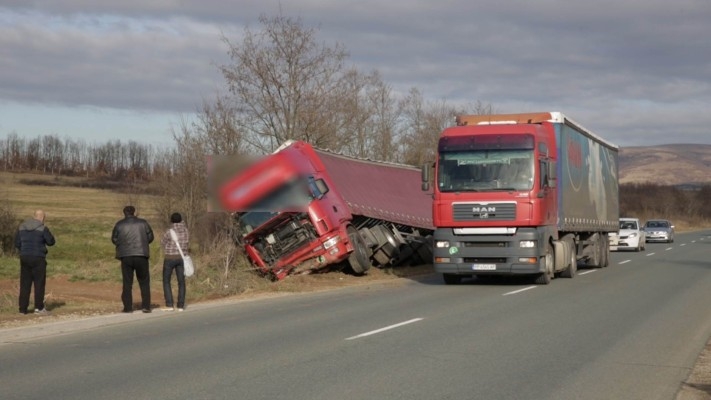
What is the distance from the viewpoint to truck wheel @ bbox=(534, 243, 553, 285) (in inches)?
824

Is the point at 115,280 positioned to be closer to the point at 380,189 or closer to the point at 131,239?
the point at 380,189

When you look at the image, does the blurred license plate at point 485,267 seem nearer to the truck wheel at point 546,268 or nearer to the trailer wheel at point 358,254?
the truck wheel at point 546,268

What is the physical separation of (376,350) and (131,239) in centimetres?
583

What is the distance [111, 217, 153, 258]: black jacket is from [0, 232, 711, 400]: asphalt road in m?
1.10

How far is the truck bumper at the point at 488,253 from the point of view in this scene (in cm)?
2019

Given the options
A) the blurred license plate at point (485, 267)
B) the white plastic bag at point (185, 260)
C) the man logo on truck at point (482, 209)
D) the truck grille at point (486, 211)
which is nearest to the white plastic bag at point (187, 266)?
the white plastic bag at point (185, 260)

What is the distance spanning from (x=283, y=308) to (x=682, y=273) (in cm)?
1433

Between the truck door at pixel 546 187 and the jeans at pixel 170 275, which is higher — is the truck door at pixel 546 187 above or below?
above

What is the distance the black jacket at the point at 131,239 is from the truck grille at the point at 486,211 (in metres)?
7.75

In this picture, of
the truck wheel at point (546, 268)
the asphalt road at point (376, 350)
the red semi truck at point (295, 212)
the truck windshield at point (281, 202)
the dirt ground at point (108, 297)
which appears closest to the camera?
the asphalt road at point (376, 350)

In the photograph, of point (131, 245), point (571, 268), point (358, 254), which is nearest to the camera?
point (131, 245)

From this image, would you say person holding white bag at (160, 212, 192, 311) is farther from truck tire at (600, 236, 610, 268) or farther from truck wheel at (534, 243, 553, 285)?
truck tire at (600, 236, 610, 268)

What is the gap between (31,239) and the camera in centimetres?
1498

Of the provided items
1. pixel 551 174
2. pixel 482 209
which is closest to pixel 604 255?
pixel 551 174
